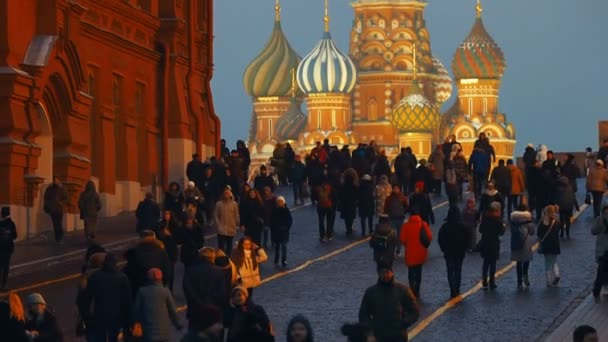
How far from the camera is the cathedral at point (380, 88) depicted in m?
180

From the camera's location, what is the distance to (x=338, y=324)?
26.7 meters

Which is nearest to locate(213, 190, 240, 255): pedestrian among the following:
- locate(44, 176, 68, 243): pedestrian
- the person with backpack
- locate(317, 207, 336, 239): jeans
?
the person with backpack

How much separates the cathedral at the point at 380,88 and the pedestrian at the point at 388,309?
15541 cm

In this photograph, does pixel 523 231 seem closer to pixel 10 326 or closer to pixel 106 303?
pixel 106 303

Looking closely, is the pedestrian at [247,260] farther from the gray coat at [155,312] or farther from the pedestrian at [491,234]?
the pedestrian at [491,234]

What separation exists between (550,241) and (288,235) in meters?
5.38

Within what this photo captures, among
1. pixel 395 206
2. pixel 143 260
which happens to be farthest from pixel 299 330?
pixel 395 206

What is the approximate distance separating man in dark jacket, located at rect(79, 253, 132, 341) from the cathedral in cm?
15386

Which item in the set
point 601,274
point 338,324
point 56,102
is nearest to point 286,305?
point 338,324

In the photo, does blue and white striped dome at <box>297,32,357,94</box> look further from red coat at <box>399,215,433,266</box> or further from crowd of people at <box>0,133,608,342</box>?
red coat at <box>399,215,433,266</box>

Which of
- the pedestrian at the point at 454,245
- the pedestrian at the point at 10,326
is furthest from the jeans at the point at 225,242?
the pedestrian at the point at 10,326

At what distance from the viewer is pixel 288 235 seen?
3403cm

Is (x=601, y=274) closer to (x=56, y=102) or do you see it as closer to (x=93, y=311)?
(x=93, y=311)

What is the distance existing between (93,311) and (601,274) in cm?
877
